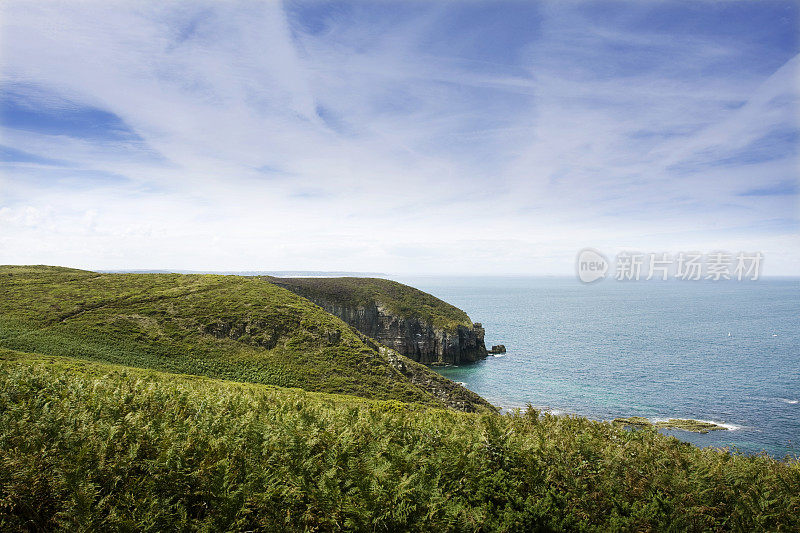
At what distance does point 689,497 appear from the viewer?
738cm

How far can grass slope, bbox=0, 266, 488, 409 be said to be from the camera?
40.6 m

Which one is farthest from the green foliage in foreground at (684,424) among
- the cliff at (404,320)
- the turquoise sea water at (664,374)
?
the cliff at (404,320)

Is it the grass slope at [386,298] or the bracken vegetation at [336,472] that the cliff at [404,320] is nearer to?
the grass slope at [386,298]

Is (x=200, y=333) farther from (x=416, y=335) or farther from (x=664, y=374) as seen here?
(x=664, y=374)

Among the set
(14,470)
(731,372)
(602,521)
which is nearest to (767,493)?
(602,521)

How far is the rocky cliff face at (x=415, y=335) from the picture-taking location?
311 feet

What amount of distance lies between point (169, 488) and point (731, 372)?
93.2 m

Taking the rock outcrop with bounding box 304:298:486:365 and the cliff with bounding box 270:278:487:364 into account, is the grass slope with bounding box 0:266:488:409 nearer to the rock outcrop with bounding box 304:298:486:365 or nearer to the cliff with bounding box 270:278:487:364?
the rock outcrop with bounding box 304:298:486:365

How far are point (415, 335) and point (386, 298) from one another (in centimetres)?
1416

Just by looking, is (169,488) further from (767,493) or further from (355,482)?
(767,493)

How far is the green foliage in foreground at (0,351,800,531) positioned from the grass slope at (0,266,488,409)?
32.9m

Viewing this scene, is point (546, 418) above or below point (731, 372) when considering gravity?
above

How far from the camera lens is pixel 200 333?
1848 inches

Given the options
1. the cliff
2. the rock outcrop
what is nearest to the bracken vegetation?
the rock outcrop
